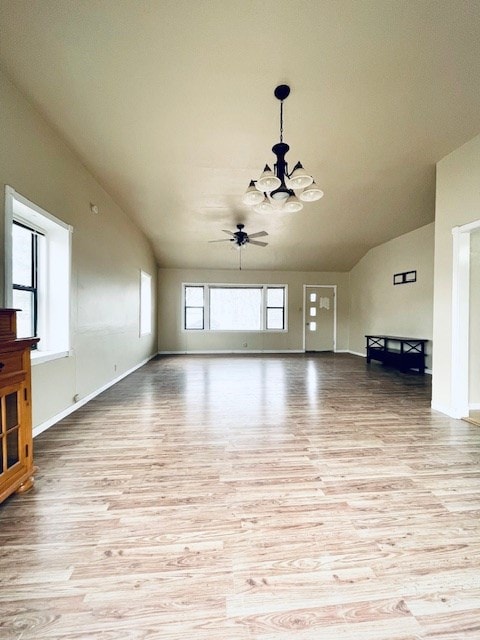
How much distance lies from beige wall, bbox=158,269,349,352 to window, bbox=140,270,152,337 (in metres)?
1.09

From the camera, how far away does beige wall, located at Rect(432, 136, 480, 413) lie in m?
3.21

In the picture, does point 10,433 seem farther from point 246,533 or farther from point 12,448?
point 246,533

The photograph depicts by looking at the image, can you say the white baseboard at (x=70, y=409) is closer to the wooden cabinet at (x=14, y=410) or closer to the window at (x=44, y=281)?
the window at (x=44, y=281)

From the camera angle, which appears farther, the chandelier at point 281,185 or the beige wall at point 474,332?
the beige wall at point 474,332

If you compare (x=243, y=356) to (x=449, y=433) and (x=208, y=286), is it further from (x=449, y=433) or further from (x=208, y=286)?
(x=449, y=433)

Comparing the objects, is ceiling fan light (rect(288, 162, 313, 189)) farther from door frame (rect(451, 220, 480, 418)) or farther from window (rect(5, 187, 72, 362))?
window (rect(5, 187, 72, 362))

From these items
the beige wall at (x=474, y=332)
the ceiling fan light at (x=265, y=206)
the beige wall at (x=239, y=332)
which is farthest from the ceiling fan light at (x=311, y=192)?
the beige wall at (x=239, y=332)

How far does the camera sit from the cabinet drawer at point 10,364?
1.75 m

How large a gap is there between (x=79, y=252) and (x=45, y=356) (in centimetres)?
141

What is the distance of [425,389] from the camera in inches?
183

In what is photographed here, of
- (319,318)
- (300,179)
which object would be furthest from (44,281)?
(319,318)

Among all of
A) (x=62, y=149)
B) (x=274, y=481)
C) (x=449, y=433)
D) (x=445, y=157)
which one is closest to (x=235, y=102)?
(x=62, y=149)

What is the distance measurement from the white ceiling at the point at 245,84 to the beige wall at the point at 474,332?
1.43 metres

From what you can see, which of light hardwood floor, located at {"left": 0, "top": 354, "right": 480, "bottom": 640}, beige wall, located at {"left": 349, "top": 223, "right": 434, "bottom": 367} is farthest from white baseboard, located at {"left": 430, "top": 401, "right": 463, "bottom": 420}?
beige wall, located at {"left": 349, "top": 223, "right": 434, "bottom": 367}
